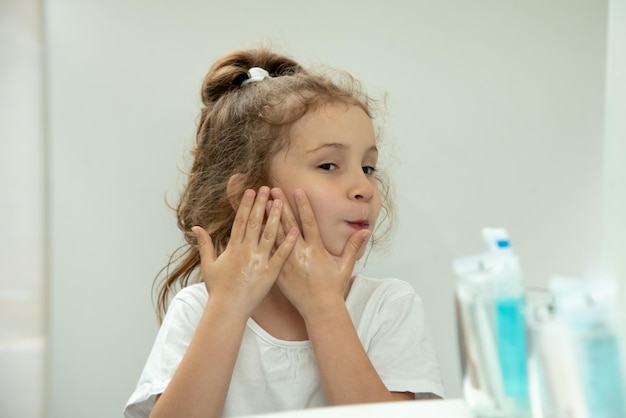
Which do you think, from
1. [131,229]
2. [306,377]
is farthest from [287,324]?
[131,229]

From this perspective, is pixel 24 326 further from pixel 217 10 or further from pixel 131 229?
pixel 217 10

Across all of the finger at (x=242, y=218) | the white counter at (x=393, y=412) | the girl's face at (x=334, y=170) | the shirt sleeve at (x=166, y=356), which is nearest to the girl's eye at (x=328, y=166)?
the girl's face at (x=334, y=170)

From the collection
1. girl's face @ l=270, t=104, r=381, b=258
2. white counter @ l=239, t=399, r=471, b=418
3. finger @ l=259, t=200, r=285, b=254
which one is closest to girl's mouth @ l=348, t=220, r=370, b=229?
girl's face @ l=270, t=104, r=381, b=258

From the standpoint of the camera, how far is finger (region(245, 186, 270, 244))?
3.06 ft

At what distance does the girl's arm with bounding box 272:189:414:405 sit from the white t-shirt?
2.0 inches

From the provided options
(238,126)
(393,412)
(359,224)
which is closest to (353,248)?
(359,224)

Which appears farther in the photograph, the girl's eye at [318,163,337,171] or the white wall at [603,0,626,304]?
the girl's eye at [318,163,337,171]

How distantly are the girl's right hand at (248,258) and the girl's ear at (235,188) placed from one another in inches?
3.7

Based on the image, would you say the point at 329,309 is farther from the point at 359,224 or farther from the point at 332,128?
the point at 332,128

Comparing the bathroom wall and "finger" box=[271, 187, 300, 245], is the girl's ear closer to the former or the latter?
"finger" box=[271, 187, 300, 245]

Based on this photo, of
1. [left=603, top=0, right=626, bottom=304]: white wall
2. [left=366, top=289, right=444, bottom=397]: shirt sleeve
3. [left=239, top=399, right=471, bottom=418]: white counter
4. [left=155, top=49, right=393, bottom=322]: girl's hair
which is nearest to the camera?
[left=239, top=399, right=471, bottom=418]: white counter

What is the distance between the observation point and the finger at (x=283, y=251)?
3.02 feet

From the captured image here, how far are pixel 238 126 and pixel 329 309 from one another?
0.33 m

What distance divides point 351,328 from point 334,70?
506mm
